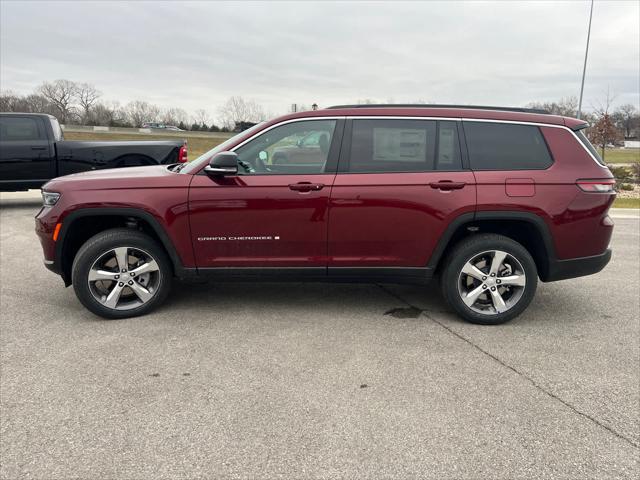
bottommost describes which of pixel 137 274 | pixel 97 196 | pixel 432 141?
pixel 137 274

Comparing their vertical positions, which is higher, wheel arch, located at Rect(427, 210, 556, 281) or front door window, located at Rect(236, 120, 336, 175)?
front door window, located at Rect(236, 120, 336, 175)

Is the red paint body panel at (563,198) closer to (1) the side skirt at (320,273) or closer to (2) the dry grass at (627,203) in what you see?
(1) the side skirt at (320,273)

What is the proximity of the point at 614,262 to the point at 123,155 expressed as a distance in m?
8.84

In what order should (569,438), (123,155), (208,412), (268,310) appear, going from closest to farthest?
1. (569,438)
2. (208,412)
3. (268,310)
4. (123,155)

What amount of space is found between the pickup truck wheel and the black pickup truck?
585 centimetres

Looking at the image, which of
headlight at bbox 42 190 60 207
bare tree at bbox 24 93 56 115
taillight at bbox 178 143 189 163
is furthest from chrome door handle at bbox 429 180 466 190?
bare tree at bbox 24 93 56 115

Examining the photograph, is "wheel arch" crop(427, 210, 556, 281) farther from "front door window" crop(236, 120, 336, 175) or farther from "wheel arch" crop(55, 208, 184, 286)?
"wheel arch" crop(55, 208, 184, 286)

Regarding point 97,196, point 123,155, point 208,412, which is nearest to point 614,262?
point 208,412

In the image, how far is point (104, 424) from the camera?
2.56 meters

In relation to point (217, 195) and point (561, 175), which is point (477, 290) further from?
point (217, 195)

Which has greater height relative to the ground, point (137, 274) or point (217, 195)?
point (217, 195)

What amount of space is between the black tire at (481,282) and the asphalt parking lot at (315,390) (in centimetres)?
17

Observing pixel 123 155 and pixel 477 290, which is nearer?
pixel 477 290

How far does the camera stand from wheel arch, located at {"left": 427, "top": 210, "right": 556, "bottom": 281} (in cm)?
388
